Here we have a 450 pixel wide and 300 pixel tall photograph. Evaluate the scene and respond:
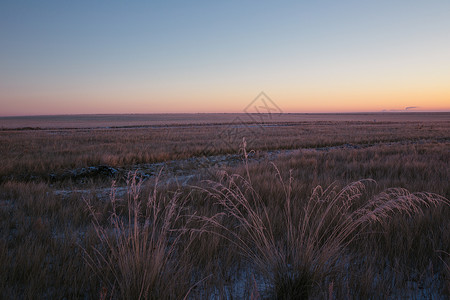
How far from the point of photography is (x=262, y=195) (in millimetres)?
5035

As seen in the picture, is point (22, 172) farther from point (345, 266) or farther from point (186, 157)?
point (345, 266)

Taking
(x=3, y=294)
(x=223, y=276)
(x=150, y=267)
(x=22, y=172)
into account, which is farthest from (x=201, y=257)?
(x=22, y=172)

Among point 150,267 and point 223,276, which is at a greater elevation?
point 150,267

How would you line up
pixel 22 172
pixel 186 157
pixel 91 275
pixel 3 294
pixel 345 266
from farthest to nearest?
1. pixel 186 157
2. pixel 22 172
3. pixel 345 266
4. pixel 91 275
5. pixel 3 294

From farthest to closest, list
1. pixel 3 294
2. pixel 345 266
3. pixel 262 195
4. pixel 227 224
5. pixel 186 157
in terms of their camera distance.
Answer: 1. pixel 186 157
2. pixel 262 195
3. pixel 227 224
4. pixel 345 266
5. pixel 3 294

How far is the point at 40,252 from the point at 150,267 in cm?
141

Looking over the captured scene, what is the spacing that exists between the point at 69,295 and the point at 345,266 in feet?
8.53

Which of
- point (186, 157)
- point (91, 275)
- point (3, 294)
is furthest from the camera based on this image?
point (186, 157)

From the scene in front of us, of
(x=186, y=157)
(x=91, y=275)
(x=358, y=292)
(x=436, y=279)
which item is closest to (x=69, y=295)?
(x=91, y=275)

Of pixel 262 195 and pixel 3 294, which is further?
pixel 262 195

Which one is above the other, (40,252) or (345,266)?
(40,252)

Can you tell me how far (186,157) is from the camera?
13.4 m

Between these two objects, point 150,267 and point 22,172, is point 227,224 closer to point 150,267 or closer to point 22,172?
point 150,267

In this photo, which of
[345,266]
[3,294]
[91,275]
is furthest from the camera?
[345,266]
